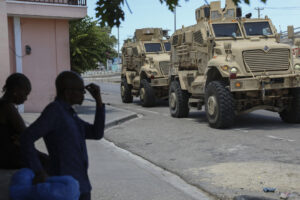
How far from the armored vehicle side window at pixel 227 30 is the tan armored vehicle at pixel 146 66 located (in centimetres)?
535

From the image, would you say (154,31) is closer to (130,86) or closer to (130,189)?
(130,86)

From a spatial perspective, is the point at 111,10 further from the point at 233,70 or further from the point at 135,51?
the point at 135,51

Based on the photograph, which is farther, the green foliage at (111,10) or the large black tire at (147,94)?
the large black tire at (147,94)

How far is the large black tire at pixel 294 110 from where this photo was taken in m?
11.6

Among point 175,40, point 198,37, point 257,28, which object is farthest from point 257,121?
point 175,40

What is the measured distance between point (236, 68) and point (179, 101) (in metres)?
3.21

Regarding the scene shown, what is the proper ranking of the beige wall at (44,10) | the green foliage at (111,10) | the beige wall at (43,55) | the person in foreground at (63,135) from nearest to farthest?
1. the person in foreground at (63,135)
2. the green foliage at (111,10)
3. the beige wall at (44,10)
4. the beige wall at (43,55)

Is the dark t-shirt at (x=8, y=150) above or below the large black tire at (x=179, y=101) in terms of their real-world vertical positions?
above

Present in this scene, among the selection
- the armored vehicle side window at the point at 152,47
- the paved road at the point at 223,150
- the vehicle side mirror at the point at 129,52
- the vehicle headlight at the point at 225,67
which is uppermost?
the armored vehicle side window at the point at 152,47

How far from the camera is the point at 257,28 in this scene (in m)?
13.0

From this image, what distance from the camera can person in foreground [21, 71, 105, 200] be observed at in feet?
10.0

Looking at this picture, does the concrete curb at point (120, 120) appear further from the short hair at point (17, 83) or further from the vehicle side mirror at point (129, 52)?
the short hair at point (17, 83)

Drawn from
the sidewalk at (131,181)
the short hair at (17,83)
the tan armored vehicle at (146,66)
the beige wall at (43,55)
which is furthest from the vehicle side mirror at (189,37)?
the short hair at (17,83)

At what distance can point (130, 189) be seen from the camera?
19.6ft
